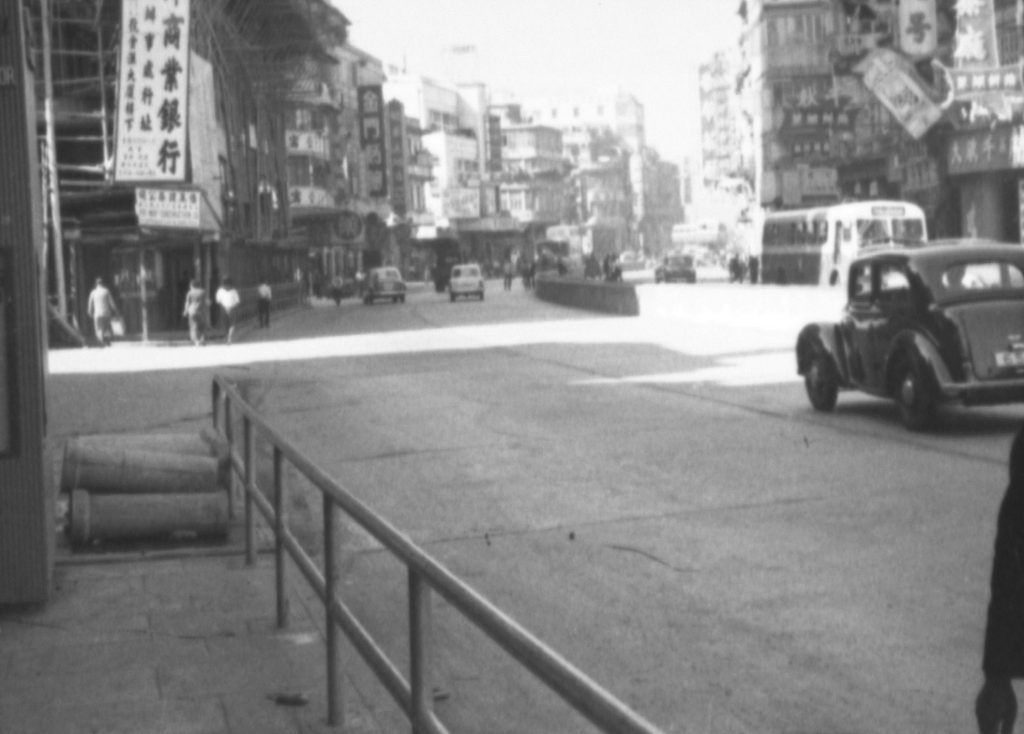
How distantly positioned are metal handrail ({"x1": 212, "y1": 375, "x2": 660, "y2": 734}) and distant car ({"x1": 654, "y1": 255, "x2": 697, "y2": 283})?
7546 cm

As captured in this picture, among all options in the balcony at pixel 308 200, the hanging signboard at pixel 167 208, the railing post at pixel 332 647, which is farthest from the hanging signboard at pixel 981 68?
the balcony at pixel 308 200

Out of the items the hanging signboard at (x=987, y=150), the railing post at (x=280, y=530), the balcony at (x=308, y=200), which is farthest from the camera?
the balcony at (x=308, y=200)

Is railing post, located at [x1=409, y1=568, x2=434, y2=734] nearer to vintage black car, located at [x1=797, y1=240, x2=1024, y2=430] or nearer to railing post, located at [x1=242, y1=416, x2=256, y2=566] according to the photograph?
railing post, located at [x1=242, y1=416, x2=256, y2=566]

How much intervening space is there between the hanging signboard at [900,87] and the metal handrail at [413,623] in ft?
134

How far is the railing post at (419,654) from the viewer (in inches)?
167

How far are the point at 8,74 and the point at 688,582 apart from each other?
422cm

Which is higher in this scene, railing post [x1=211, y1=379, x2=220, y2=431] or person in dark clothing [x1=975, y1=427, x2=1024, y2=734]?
person in dark clothing [x1=975, y1=427, x2=1024, y2=734]

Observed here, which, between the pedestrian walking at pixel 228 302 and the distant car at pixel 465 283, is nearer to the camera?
the pedestrian walking at pixel 228 302

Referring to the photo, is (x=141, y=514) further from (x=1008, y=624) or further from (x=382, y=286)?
(x=382, y=286)

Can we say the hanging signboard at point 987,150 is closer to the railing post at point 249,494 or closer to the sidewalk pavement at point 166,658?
the railing post at point 249,494

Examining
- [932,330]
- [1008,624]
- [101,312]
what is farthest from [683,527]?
[101,312]

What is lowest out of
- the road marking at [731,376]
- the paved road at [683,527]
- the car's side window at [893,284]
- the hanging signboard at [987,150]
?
the road marking at [731,376]

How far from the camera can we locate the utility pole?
321 inches

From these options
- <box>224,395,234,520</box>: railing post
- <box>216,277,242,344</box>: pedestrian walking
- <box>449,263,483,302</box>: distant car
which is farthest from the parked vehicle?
<box>224,395,234,520</box>: railing post
